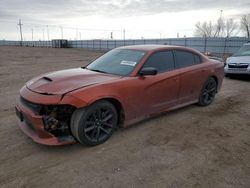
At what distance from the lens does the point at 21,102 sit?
3.92 metres

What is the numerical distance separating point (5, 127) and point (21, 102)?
92cm

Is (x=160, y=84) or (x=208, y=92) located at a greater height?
(x=160, y=84)

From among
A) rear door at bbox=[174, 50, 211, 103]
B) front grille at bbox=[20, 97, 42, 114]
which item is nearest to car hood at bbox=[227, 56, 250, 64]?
rear door at bbox=[174, 50, 211, 103]

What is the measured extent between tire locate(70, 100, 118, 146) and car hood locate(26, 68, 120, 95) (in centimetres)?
36

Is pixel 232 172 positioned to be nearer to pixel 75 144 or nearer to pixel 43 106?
pixel 75 144

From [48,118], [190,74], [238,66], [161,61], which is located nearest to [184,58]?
[190,74]

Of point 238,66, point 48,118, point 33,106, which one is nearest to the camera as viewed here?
point 48,118

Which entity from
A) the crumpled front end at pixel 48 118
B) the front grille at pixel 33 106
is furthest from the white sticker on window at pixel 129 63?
the front grille at pixel 33 106

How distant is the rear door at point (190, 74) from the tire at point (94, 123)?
1.89 m

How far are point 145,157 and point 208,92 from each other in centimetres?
327

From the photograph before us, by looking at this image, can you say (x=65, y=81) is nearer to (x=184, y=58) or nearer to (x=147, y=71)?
(x=147, y=71)

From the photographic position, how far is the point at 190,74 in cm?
529

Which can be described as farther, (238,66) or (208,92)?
(238,66)

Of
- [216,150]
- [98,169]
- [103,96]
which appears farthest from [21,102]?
[216,150]
